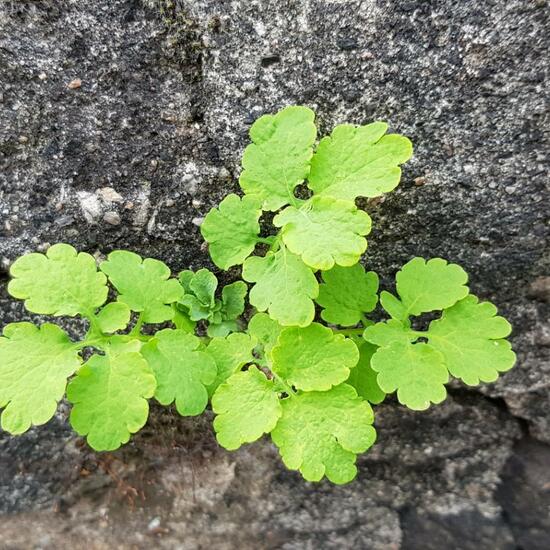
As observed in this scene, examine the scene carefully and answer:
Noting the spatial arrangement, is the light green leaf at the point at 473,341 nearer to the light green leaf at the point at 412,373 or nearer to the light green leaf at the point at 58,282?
the light green leaf at the point at 412,373

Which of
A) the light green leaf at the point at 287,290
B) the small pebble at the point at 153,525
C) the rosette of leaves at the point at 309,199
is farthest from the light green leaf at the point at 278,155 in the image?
the small pebble at the point at 153,525

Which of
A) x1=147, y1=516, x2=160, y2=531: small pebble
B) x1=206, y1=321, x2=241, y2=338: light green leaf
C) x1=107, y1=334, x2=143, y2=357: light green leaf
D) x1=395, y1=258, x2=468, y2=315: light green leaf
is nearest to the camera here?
x1=107, y1=334, x2=143, y2=357: light green leaf

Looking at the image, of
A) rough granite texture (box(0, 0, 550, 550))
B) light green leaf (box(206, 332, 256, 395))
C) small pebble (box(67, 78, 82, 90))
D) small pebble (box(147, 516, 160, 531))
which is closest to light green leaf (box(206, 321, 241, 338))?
light green leaf (box(206, 332, 256, 395))

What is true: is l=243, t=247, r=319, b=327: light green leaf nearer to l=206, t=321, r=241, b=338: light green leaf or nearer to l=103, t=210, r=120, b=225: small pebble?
l=206, t=321, r=241, b=338: light green leaf

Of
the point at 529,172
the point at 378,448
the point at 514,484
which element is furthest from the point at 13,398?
the point at 514,484

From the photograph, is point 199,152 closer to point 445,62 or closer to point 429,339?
point 445,62

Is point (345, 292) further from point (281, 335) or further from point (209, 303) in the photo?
point (209, 303)

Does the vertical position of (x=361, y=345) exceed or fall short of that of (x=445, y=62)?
it falls short
